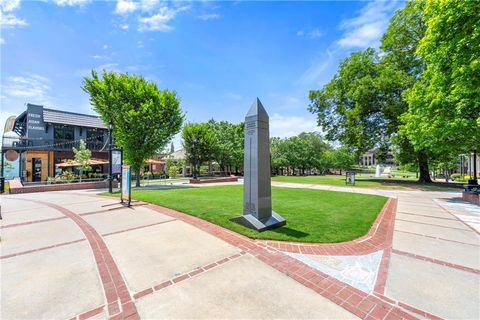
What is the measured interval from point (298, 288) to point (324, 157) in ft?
190

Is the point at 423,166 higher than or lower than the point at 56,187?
higher

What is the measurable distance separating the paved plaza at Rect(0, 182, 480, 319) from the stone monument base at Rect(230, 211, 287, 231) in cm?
64

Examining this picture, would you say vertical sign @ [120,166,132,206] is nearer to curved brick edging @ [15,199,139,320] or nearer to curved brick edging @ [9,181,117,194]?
curved brick edging @ [15,199,139,320]

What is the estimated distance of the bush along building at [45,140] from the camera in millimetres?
24578

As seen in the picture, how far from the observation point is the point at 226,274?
3344 millimetres

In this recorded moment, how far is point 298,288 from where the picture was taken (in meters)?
3.01

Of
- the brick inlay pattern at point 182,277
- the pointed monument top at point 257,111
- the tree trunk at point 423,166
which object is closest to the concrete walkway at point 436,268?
the brick inlay pattern at point 182,277

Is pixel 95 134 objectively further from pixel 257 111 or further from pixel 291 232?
pixel 291 232

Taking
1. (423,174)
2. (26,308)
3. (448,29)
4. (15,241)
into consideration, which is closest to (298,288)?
(26,308)

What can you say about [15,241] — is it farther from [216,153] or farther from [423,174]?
[423,174]

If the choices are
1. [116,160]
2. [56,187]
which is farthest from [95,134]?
[116,160]

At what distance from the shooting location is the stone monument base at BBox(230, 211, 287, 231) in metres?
5.50

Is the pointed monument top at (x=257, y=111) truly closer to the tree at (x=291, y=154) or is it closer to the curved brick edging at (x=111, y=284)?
the curved brick edging at (x=111, y=284)

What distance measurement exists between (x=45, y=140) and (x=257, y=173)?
32.3 meters
